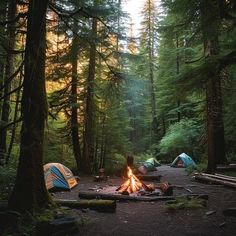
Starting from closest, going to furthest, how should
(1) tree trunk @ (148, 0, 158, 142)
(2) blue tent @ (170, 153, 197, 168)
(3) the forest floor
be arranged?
1. (3) the forest floor
2. (2) blue tent @ (170, 153, 197, 168)
3. (1) tree trunk @ (148, 0, 158, 142)

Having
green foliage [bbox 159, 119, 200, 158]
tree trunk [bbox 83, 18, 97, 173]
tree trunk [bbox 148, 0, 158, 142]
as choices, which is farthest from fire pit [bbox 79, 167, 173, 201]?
tree trunk [bbox 148, 0, 158, 142]

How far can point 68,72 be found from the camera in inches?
716

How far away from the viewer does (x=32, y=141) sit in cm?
748

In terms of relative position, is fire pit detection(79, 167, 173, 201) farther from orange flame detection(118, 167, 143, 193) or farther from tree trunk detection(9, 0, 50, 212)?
tree trunk detection(9, 0, 50, 212)

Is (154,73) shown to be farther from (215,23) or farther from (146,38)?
(215,23)

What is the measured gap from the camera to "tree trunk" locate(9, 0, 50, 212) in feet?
23.3

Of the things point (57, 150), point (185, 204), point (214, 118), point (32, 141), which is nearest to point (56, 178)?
point (32, 141)

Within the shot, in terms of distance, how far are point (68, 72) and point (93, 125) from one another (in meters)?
3.38

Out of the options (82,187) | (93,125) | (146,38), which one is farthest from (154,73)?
(82,187)

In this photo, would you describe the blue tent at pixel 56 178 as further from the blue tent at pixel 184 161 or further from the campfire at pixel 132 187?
the blue tent at pixel 184 161

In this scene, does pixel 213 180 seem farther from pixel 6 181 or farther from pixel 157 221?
pixel 6 181

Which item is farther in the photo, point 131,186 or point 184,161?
point 184,161

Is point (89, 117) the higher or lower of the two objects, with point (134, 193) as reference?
higher

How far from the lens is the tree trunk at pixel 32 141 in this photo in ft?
23.3
